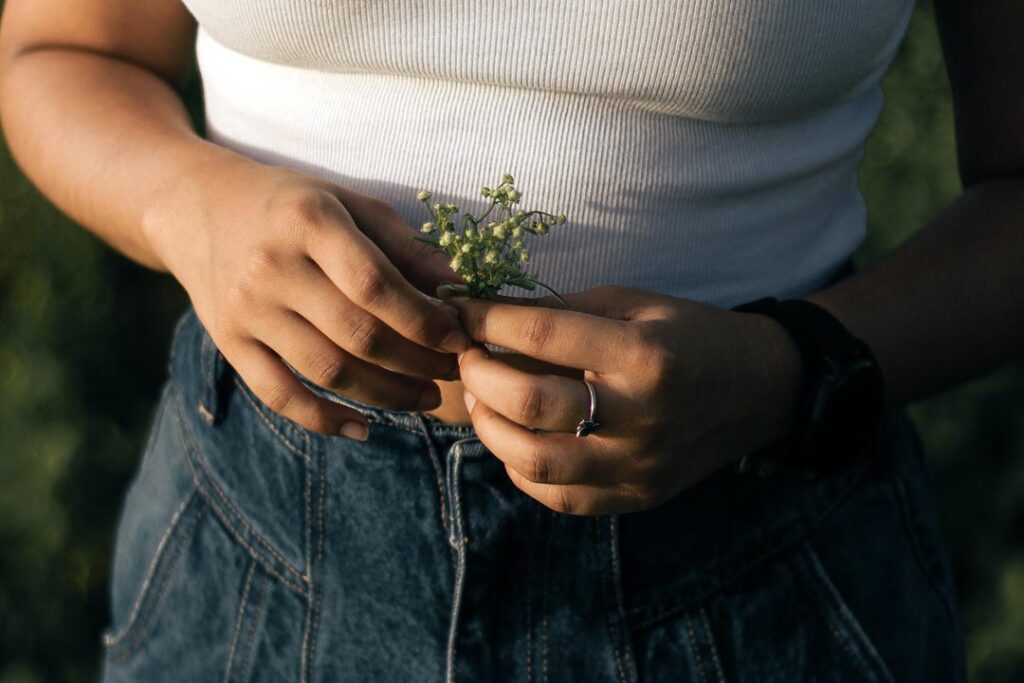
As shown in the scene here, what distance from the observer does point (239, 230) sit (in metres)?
0.96

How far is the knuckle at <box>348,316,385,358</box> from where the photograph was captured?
911mm

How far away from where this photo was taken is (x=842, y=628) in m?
1.14

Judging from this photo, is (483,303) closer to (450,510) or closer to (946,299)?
(450,510)

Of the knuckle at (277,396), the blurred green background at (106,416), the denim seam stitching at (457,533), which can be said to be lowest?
the blurred green background at (106,416)

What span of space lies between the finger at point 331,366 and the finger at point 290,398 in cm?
3

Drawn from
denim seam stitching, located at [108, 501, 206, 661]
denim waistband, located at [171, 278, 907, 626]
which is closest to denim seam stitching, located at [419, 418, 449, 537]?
denim waistband, located at [171, 278, 907, 626]

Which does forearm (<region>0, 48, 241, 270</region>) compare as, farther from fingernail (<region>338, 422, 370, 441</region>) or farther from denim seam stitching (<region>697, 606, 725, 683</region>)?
denim seam stitching (<region>697, 606, 725, 683</region>)

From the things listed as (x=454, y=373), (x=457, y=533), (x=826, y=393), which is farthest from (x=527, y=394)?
(x=826, y=393)

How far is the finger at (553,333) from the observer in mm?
898

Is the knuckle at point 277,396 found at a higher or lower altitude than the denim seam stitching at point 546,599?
higher

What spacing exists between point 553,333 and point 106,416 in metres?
2.36

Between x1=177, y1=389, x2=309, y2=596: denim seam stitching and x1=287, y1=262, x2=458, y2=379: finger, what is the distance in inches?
13.1

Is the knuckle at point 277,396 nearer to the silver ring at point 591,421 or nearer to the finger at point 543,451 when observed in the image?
the finger at point 543,451

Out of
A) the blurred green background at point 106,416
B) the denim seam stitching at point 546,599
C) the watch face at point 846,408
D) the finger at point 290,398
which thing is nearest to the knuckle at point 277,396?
the finger at point 290,398
